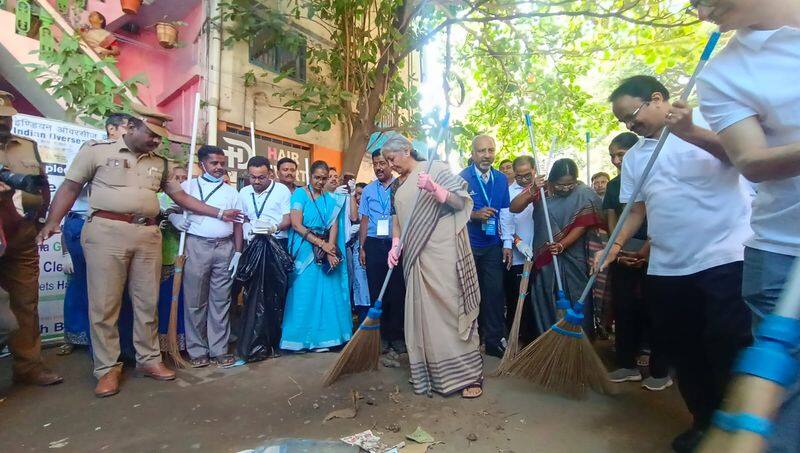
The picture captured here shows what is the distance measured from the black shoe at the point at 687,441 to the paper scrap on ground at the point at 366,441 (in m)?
1.47

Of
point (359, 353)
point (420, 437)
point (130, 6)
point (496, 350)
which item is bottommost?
point (420, 437)

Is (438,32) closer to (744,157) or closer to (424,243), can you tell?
(424,243)

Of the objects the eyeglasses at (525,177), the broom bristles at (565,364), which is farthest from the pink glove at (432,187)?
the eyeglasses at (525,177)

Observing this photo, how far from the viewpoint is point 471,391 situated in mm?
2871

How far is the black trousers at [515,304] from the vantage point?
3891 millimetres

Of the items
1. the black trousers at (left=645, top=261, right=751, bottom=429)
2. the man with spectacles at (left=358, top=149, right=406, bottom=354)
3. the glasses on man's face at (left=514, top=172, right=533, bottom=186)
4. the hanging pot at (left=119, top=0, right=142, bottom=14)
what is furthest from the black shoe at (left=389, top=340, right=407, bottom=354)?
the hanging pot at (left=119, top=0, right=142, bottom=14)

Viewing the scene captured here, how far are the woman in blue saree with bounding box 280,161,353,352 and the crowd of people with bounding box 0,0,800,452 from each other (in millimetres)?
14

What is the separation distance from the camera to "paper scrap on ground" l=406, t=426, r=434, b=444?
2312 millimetres

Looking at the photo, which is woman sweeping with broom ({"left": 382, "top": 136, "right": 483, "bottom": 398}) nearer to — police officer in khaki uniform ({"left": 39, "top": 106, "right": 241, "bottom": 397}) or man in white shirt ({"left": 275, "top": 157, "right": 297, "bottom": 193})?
man in white shirt ({"left": 275, "top": 157, "right": 297, "bottom": 193})

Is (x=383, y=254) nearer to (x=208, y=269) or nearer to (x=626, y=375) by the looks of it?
(x=208, y=269)

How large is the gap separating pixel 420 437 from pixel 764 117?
6.63 feet

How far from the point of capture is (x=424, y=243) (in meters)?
2.95

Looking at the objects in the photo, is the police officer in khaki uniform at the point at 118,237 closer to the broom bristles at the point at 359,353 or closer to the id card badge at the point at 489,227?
the broom bristles at the point at 359,353

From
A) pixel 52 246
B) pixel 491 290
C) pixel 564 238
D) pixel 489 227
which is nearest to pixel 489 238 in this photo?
pixel 489 227
